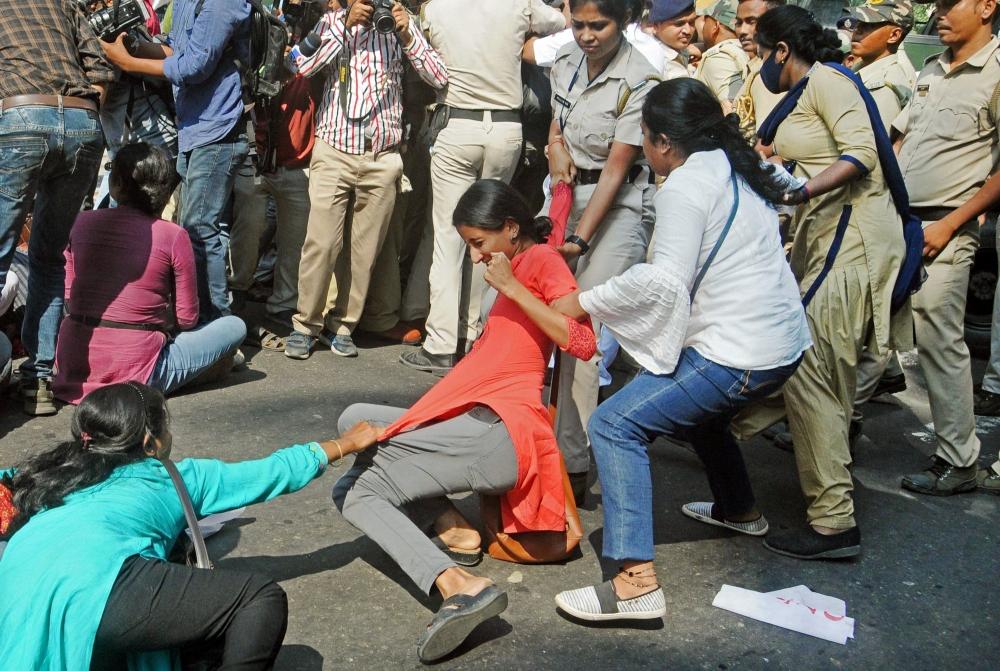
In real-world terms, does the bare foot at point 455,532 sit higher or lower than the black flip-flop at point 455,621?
lower

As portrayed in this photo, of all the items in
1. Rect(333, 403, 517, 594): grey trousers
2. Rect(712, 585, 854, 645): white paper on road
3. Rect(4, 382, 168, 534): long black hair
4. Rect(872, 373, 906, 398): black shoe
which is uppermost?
Rect(4, 382, 168, 534): long black hair

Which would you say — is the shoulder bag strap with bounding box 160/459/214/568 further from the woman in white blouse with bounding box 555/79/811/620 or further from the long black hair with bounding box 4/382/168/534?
the woman in white blouse with bounding box 555/79/811/620

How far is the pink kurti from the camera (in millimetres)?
4938

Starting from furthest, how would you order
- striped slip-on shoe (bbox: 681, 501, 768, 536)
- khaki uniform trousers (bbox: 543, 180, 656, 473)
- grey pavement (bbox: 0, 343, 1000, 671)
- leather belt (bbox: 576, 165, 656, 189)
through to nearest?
leather belt (bbox: 576, 165, 656, 189)
khaki uniform trousers (bbox: 543, 180, 656, 473)
striped slip-on shoe (bbox: 681, 501, 768, 536)
grey pavement (bbox: 0, 343, 1000, 671)

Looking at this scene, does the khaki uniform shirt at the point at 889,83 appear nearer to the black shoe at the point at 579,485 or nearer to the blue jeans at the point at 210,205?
the black shoe at the point at 579,485

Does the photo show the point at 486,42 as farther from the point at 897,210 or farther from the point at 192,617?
the point at 192,617

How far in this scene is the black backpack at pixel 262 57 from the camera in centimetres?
569

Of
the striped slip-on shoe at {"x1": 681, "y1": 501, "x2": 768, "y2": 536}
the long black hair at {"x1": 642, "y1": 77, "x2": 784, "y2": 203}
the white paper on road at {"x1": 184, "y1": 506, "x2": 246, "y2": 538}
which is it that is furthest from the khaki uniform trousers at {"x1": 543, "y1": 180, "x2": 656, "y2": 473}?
the white paper on road at {"x1": 184, "y1": 506, "x2": 246, "y2": 538}

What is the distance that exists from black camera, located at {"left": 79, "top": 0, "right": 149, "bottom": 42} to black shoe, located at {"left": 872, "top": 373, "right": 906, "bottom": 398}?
14.8 ft

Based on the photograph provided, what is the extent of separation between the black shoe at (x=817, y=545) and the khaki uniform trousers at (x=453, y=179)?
246 cm

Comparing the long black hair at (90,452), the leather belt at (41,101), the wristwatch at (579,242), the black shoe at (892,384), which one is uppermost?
the leather belt at (41,101)

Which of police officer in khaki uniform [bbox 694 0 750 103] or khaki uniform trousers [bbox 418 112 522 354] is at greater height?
police officer in khaki uniform [bbox 694 0 750 103]

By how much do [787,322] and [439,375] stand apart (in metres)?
2.76

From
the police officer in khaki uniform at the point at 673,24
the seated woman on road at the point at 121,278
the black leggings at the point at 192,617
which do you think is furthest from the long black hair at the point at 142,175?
the police officer in khaki uniform at the point at 673,24
